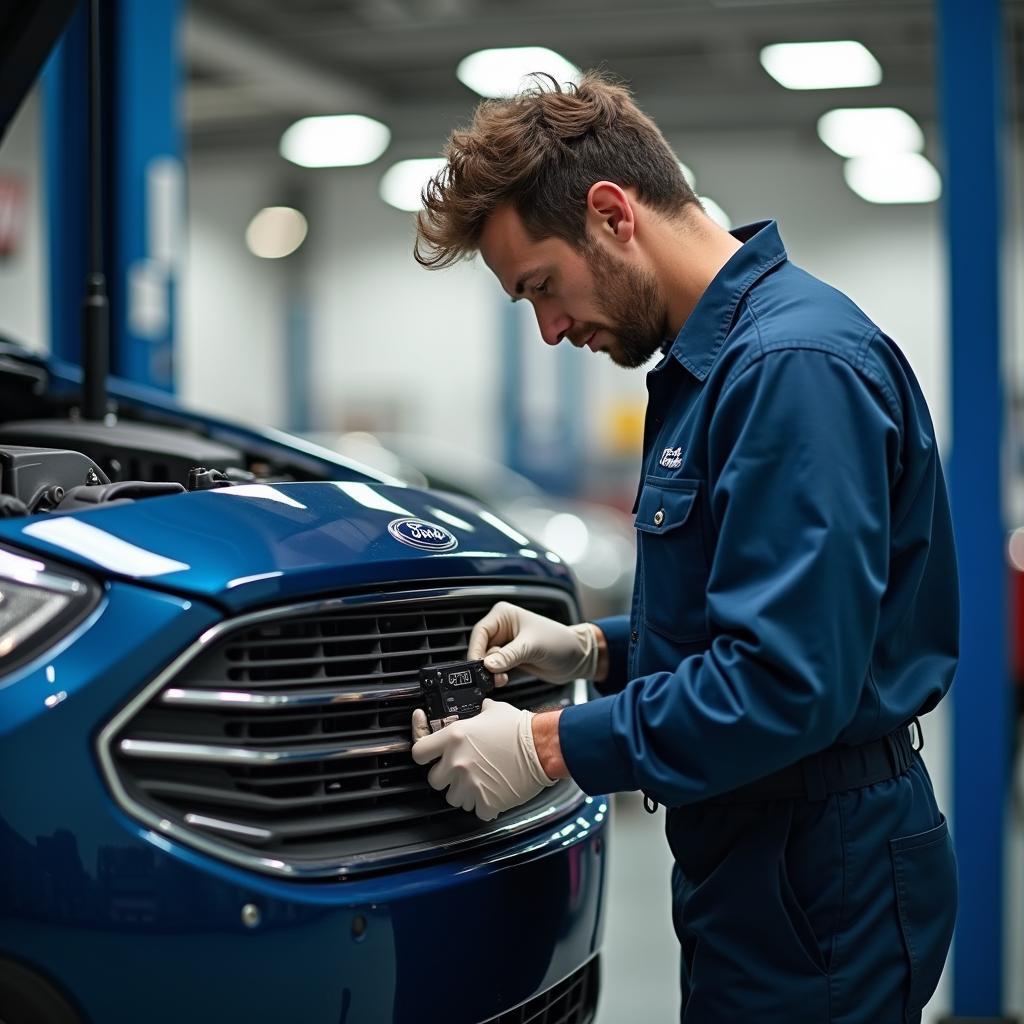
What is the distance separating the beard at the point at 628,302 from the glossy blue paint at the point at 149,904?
62 centimetres

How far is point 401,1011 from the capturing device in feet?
4.75

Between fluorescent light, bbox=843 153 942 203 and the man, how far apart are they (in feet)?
34.2

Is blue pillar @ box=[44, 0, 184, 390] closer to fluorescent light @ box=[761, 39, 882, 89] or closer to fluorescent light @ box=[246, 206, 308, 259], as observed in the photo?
fluorescent light @ box=[761, 39, 882, 89]

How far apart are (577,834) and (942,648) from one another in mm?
529

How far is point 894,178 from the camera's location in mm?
11812

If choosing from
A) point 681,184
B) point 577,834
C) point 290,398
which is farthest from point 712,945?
point 290,398

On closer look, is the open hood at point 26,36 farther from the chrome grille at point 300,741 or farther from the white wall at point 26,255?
the white wall at point 26,255

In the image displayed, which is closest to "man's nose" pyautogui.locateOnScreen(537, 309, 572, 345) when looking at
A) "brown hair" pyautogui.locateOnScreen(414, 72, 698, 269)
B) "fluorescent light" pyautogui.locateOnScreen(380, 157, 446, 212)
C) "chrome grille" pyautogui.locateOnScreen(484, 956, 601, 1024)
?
"brown hair" pyautogui.locateOnScreen(414, 72, 698, 269)

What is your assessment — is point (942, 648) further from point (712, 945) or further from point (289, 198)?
point (289, 198)

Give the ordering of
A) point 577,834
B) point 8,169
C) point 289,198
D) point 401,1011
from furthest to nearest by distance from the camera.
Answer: point 289,198
point 8,169
point 577,834
point 401,1011

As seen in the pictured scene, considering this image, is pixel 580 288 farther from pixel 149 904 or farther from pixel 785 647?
pixel 149 904

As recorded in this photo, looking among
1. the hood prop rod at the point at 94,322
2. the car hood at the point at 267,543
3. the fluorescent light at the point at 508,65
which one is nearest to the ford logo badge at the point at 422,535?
the car hood at the point at 267,543

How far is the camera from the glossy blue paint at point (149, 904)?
49.6 inches

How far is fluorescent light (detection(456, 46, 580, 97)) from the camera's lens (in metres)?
8.60
